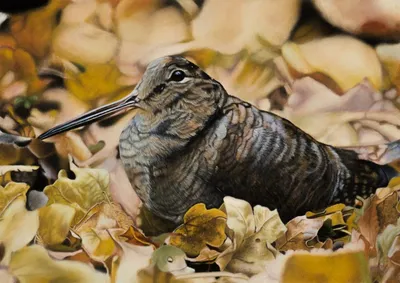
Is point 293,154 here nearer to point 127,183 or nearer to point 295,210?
point 295,210

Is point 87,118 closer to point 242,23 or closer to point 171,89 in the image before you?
point 171,89

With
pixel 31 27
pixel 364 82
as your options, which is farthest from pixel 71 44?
pixel 364 82

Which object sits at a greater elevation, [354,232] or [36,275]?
[354,232]

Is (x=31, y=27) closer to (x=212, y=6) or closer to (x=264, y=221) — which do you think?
(x=212, y=6)

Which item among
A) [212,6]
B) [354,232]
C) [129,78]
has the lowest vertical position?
[354,232]

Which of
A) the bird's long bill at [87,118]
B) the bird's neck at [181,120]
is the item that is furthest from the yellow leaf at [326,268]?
the bird's long bill at [87,118]

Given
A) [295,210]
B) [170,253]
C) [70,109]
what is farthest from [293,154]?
[70,109]
